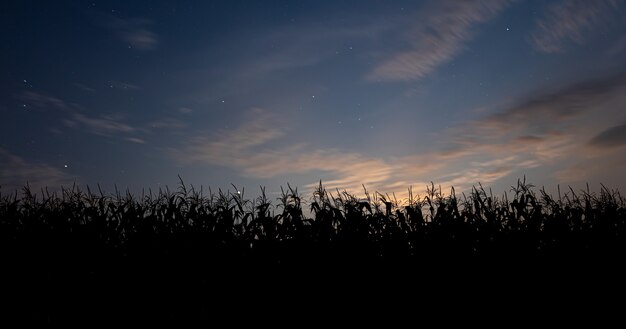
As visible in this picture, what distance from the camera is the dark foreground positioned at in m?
7.84

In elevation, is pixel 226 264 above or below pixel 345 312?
above

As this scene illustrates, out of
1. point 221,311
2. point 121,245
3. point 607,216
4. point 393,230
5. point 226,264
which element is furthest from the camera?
point 607,216

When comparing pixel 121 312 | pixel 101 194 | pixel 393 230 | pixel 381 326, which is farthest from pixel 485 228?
pixel 101 194

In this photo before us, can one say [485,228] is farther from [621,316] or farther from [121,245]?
[121,245]

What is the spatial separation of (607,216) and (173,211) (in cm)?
1030

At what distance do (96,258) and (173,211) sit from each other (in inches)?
66.3

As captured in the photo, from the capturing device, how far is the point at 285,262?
347 inches

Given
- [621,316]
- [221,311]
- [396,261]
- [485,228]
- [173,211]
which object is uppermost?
[173,211]

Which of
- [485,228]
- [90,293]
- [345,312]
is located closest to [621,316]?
[485,228]

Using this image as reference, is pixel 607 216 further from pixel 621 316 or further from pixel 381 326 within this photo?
pixel 381 326

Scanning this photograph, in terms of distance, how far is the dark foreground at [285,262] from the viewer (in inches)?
309

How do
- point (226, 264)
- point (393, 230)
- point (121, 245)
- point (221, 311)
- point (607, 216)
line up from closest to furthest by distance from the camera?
point (221, 311)
point (226, 264)
point (121, 245)
point (393, 230)
point (607, 216)

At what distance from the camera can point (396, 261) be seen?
917cm

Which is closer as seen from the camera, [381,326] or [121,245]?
[381,326]
